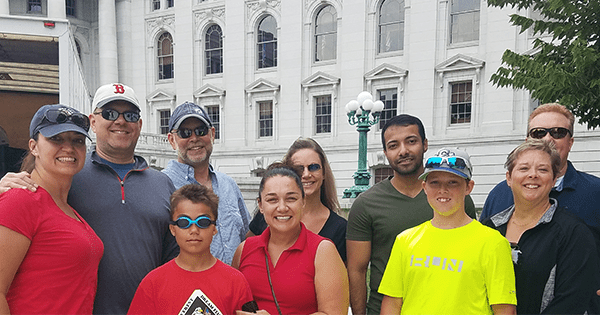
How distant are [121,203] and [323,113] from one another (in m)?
23.2

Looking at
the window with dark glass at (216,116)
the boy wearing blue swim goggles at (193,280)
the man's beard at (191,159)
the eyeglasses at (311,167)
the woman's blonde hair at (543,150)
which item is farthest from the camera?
the window with dark glass at (216,116)

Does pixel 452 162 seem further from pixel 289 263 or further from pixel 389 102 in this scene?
pixel 389 102

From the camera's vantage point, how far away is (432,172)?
104 inches

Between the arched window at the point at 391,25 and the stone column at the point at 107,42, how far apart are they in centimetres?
1915

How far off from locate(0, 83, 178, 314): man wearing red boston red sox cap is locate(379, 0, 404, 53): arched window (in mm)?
22630

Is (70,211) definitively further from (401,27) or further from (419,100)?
(401,27)

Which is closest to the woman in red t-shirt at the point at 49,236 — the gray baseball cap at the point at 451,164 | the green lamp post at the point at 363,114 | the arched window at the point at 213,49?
the gray baseball cap at the point at 451,164

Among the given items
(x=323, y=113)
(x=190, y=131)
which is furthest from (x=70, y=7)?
(x=190, y=131)

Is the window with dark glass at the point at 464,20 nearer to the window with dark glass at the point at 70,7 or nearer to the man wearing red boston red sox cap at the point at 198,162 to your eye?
the man wearing red boston red sox cap at the point at 198,162

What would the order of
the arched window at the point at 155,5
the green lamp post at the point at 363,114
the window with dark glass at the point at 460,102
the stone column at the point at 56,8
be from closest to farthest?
1. the green lamp post at the point at 363,114
2. the window with dark glass at the point at 460,102
3. the stone column at the point at 56,8
4. the arched window at the point at 155,5

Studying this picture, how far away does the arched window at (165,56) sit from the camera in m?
30.2

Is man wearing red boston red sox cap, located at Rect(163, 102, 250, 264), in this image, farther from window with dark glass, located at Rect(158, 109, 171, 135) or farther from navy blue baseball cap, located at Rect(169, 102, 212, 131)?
window with dark glass, located at Rect(158, 109, 171, 135)

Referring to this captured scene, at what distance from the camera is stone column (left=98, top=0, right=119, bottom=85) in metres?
29.8

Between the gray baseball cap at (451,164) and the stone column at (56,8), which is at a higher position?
the stone column at (56,8)
